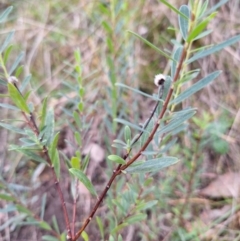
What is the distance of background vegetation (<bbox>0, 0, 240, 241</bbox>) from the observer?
4.09 feet

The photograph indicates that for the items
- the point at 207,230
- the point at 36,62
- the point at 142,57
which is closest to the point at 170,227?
the point at 207,230

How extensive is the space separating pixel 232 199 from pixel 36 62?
121 centimetres

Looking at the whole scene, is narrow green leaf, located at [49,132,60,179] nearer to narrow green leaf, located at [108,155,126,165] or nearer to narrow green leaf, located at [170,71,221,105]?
narrow green leaf, located at [108,155,126,165]

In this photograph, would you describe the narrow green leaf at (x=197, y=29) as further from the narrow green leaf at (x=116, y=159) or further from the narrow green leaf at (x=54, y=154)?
the narrow green leaf at (x=54, y=154)

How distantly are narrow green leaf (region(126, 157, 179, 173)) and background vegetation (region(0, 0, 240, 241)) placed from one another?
0.86 feet

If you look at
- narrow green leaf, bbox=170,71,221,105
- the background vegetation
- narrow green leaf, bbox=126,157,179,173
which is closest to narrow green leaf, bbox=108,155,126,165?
narrow green leaf, bbox=126,157,179,173

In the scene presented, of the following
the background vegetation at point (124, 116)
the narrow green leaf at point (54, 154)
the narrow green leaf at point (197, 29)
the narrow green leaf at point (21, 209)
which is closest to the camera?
the narrow green leaf at point (197, 29)

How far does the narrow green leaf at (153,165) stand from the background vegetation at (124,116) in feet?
0.86

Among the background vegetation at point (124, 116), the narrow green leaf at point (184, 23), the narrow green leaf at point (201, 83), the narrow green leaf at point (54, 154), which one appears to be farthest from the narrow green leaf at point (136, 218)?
the narrow green leaf at point (184, 23)

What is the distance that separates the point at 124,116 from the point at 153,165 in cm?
80

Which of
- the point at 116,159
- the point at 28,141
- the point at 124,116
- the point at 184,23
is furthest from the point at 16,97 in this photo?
the point at 124,116

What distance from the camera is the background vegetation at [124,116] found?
1.25 metres

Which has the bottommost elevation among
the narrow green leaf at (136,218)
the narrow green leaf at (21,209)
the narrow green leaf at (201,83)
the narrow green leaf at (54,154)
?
the narrow green leaf at (21,209)

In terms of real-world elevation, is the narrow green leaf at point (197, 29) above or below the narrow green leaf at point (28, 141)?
above
